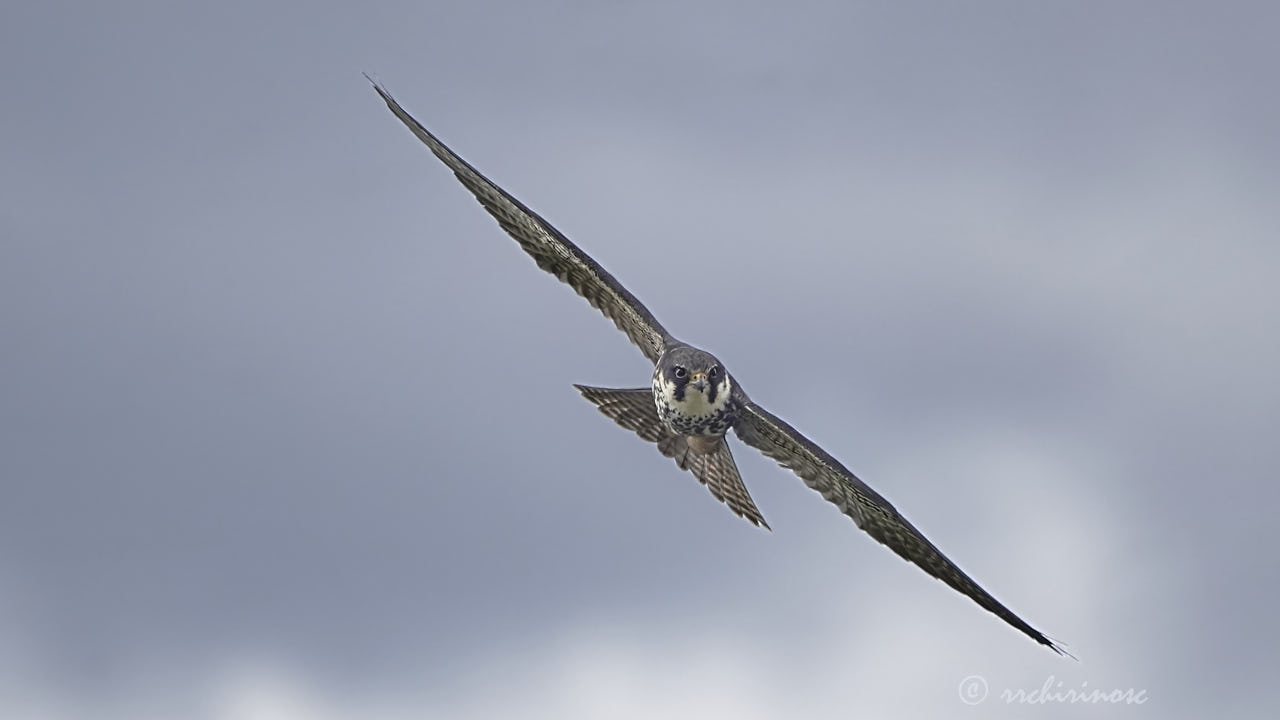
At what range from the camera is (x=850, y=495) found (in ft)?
61.8

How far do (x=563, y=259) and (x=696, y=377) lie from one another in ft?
8.56

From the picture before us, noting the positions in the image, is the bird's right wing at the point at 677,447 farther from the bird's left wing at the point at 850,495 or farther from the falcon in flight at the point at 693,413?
the bird's left wing at the point at 850,495

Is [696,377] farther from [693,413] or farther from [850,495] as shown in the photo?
[850,495]

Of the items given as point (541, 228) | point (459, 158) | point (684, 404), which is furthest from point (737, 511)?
point (459, 158)

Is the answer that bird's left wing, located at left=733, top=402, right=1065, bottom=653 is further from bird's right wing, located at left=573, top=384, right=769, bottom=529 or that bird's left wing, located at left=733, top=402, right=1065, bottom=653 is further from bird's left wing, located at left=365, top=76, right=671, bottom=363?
bird's left wing, located at left=365, top=76, right=671, bottom=363

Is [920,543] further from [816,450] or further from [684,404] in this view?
[684,404]

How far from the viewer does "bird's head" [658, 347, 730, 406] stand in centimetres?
1780

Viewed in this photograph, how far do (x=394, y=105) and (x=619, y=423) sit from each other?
4793 mm

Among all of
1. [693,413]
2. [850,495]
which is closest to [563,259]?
[693,413]

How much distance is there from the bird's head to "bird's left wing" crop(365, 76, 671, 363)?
1142 millimetres

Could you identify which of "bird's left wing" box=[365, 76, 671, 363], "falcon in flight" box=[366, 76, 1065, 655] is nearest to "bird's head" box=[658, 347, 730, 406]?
"falcon in flight" box=[366, 76, 1065, 655]

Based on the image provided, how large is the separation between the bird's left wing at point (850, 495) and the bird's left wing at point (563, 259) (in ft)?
5.14

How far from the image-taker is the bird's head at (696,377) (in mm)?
17797

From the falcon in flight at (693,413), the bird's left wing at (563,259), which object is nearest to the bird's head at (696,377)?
the falcon in flight at (693,413)
